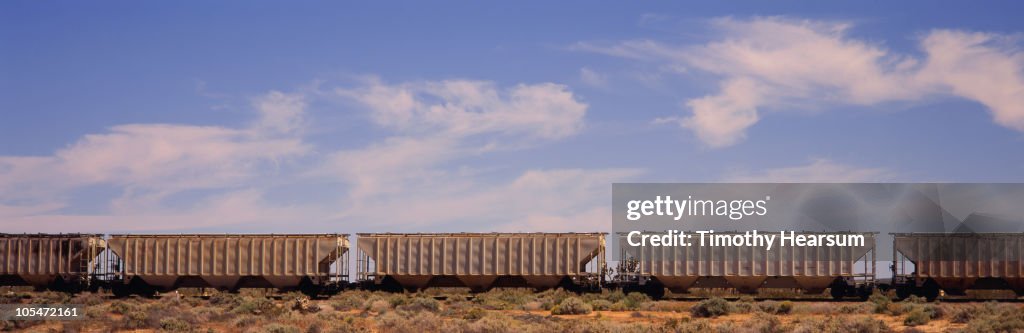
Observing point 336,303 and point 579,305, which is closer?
point 579,305

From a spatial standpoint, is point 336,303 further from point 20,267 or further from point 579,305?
point 20,267

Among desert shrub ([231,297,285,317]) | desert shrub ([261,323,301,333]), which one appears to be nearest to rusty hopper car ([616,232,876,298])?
desert shrub ([231,297,285,317])

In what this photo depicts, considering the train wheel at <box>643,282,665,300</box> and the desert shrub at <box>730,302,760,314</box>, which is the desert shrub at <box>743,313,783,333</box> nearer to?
the desert shrub at <box>730,302,760,314</box>

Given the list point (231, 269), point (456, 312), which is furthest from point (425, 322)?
point (231, 269)

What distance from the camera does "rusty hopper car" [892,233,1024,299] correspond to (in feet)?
134

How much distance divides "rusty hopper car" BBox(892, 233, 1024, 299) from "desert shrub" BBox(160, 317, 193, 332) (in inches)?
1128

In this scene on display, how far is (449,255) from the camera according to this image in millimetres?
42344

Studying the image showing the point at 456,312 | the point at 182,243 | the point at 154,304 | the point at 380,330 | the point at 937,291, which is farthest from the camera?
the point at 182,243

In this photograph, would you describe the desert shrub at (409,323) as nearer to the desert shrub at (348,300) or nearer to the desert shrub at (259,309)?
the desert shrub at (259,309)

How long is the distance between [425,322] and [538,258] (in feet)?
46.8

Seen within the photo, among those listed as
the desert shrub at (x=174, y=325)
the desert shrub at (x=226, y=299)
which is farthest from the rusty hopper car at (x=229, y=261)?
the desert shrub at (x=174, y=325)

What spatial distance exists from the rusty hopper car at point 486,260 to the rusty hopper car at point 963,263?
43.2 ft

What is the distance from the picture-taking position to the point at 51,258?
148ft

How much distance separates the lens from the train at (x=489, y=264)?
4078 cm
